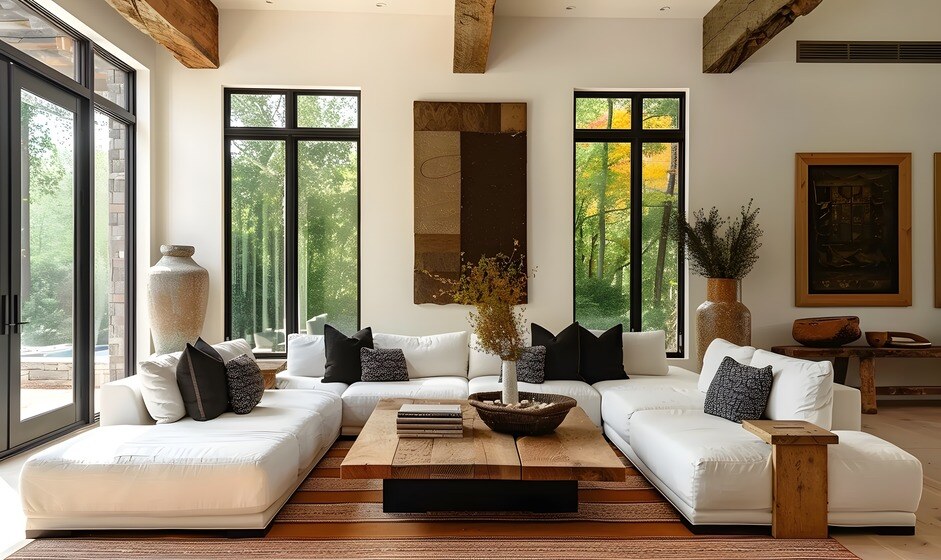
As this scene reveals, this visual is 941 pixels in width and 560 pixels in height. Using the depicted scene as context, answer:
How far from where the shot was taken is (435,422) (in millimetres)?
3605

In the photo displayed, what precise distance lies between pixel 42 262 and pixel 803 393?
17.0 ft

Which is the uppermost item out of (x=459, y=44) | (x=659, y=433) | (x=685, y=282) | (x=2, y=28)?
(x=459, y=44)

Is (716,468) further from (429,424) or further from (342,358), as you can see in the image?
(342,358)

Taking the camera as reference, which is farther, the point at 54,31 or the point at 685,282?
the point at 685,282

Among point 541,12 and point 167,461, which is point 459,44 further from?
point 167,461

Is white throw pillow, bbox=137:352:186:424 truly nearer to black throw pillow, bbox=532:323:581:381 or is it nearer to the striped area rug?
the striped area rug

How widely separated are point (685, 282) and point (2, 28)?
19.6 feet

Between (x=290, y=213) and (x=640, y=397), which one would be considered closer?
(x=640, y=397)

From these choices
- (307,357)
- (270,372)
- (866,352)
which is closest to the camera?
(270,372)

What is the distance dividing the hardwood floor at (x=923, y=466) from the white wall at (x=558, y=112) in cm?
85

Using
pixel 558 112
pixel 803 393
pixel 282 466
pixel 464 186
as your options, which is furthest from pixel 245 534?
pixel 558 112

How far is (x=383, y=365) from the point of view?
5.53 m

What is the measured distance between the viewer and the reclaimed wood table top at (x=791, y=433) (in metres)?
3.15

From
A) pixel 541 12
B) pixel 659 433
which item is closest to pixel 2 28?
pixel 541 12
